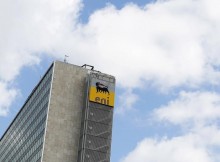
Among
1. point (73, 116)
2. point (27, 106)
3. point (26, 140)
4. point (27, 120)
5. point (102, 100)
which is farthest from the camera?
point (27, 106)

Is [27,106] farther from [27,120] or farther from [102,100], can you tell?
[102,100]

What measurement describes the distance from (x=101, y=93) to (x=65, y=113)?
9900 mm

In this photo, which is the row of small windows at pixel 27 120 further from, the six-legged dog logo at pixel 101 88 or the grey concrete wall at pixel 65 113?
the six-legged dog logo at pixel 101 88

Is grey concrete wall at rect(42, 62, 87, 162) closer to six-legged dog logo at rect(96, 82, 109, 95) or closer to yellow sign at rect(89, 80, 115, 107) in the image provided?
yellow sign at rect(89, 80, 115, 107)

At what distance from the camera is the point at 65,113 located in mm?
116562

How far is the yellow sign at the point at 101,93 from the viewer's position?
117875mm

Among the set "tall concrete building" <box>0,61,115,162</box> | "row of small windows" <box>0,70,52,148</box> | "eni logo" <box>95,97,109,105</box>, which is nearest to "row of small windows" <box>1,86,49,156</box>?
"tall concrete building" <box>0,61,115,162</box>

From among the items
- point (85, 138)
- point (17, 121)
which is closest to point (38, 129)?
point (85, 138)

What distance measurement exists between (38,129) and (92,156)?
648 inches

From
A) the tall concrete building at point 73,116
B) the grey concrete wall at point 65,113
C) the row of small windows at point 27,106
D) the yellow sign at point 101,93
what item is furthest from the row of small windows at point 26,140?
the yellow sign at point 101,93

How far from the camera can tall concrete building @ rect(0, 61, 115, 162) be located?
11344 cm

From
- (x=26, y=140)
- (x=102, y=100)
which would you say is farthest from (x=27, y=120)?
(x=102, y=100)

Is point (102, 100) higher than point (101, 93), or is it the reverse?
point (101, 93)

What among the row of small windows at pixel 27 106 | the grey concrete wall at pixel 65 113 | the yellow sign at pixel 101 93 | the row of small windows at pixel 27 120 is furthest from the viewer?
the row of small windows at pixel 27 106
